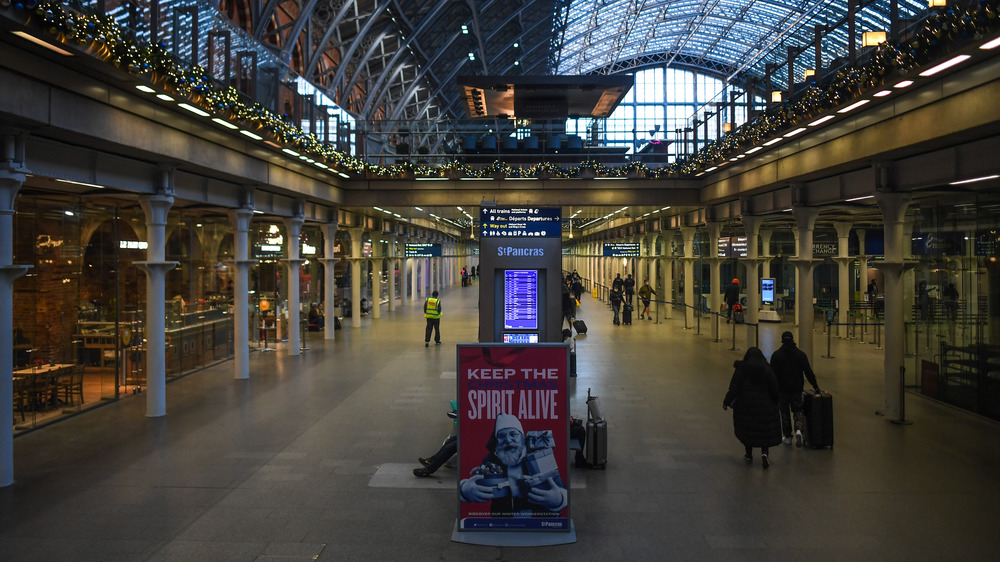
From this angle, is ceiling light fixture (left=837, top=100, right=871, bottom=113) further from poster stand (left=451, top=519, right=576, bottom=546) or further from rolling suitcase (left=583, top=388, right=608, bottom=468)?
poster stand (left=451, top=519, right=576, bottom=546)

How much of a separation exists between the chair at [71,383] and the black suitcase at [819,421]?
470 inches

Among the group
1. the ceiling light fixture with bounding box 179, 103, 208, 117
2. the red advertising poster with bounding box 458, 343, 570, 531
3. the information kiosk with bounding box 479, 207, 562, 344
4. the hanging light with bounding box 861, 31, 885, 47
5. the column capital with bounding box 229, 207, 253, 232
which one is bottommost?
the red advertising poster with bounding box 458, 343, 570, 531

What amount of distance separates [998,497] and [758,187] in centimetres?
936

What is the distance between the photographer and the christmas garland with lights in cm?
657

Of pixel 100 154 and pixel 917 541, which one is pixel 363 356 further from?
pixel 917 541

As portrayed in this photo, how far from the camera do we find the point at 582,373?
16.0 meters

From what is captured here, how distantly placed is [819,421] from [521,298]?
534 centimetres

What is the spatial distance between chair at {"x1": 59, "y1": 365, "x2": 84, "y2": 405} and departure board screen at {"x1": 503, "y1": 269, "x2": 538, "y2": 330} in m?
7.63

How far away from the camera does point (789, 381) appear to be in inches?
386

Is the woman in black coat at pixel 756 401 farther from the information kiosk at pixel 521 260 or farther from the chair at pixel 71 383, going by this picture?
the chair at pixel 71 383

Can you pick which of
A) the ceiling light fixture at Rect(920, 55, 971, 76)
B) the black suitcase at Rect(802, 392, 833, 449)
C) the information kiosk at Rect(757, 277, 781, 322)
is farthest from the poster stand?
the information kiosk at Rect(757, 277, 781, 322)

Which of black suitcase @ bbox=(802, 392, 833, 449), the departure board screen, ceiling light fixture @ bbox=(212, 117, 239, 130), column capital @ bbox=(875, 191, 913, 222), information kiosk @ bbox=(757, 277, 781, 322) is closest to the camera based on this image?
black suitcase @ bbox=(802, 392, 833, 449)

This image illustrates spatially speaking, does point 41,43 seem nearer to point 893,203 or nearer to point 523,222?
point 523,222

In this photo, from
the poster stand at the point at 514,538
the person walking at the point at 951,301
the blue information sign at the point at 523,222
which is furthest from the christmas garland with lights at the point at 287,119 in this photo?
the poster stand at the point at 514,538
